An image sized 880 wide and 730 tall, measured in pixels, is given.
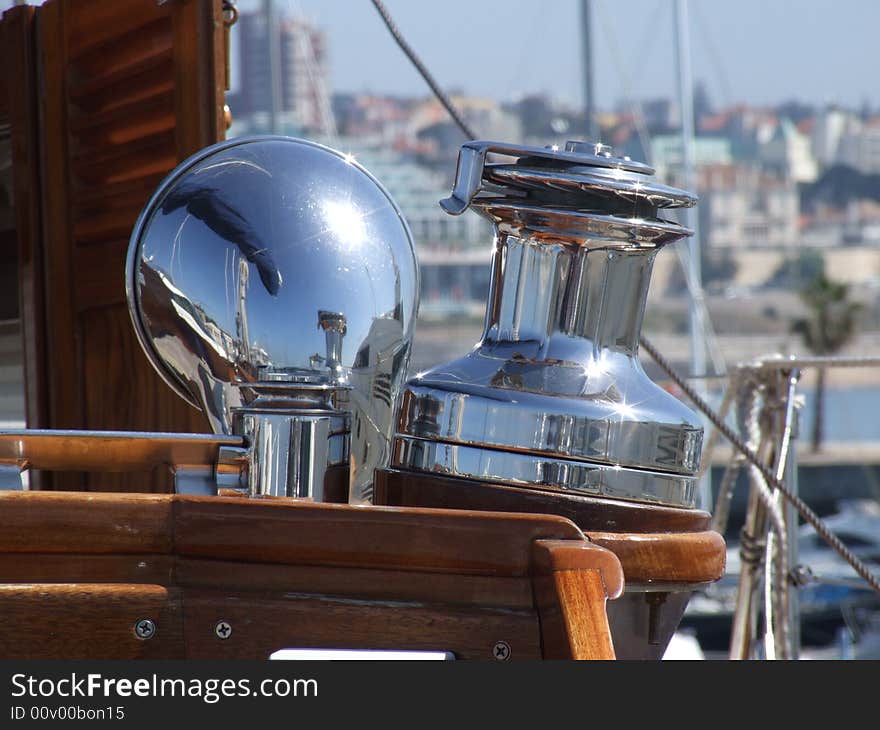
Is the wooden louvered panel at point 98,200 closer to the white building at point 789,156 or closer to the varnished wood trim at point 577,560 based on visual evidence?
the varnished wood trim at point 577,560

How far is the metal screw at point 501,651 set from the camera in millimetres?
810

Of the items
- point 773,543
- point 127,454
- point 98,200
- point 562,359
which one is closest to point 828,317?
point 773,543

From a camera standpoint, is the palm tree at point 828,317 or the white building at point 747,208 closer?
the palm tree at point 828,317

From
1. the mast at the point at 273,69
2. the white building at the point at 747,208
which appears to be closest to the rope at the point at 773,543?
the mast at the point at 273,69

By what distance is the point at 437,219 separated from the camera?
30094 millimetres

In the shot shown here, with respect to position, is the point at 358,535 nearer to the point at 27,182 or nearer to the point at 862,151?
the point at 27,182

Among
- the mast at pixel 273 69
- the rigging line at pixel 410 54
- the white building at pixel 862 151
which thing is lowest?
the rigging line at pixel 410 54

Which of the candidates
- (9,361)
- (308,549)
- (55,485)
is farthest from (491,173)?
(9,361)

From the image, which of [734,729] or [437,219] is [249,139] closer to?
[734,729]

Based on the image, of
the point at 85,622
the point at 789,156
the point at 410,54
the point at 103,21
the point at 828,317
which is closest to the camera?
the point at 85,622

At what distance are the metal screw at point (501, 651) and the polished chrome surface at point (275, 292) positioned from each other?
287 mm

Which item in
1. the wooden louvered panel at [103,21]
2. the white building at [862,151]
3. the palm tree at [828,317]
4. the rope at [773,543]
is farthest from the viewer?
the white building at [862,151]

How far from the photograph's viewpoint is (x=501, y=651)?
31.9 inches

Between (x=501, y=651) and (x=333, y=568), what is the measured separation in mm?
126
